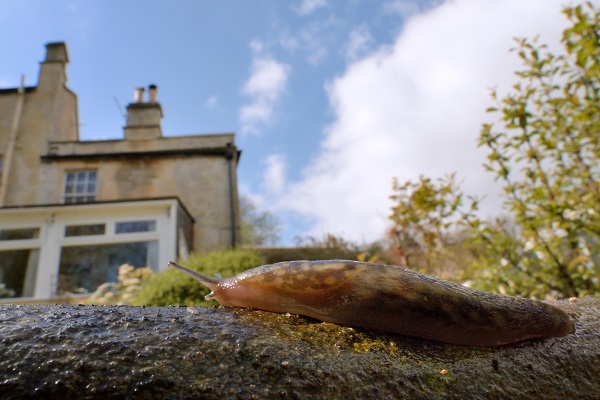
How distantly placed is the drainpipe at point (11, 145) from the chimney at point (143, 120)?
3.50 metres

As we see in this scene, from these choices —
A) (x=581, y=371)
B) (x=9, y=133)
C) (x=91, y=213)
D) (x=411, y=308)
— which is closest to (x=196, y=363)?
(x=411, y=308)

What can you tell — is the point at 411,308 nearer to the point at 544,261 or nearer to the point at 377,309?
the point at 377,309

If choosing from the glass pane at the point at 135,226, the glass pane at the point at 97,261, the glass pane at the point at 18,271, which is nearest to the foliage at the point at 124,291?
the glass pane at the point at 97,261

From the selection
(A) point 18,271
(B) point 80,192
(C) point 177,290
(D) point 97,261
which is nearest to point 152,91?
(B) point 80,192

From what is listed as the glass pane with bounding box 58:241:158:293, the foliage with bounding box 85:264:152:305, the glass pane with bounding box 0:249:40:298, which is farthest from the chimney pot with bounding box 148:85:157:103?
the foliage with bounding box 85:264:152:305

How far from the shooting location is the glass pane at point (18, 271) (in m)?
11.0

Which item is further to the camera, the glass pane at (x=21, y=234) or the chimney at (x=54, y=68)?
the chimney at (x=54, y=68)

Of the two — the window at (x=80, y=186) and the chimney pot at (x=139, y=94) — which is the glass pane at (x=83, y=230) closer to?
the window at (x=80, y=186)

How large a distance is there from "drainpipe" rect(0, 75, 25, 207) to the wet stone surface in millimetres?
15842

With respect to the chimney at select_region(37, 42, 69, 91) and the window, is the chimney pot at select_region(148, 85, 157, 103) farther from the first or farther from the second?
the window

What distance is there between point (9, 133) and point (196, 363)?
1751 cm

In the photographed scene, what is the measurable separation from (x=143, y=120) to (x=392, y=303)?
16.8 metres

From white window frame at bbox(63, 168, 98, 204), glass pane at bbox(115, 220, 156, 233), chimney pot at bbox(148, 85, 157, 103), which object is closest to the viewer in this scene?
glass pane at bbox(115, 220, 156, 233)

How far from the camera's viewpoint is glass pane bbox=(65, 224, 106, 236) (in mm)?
11617
